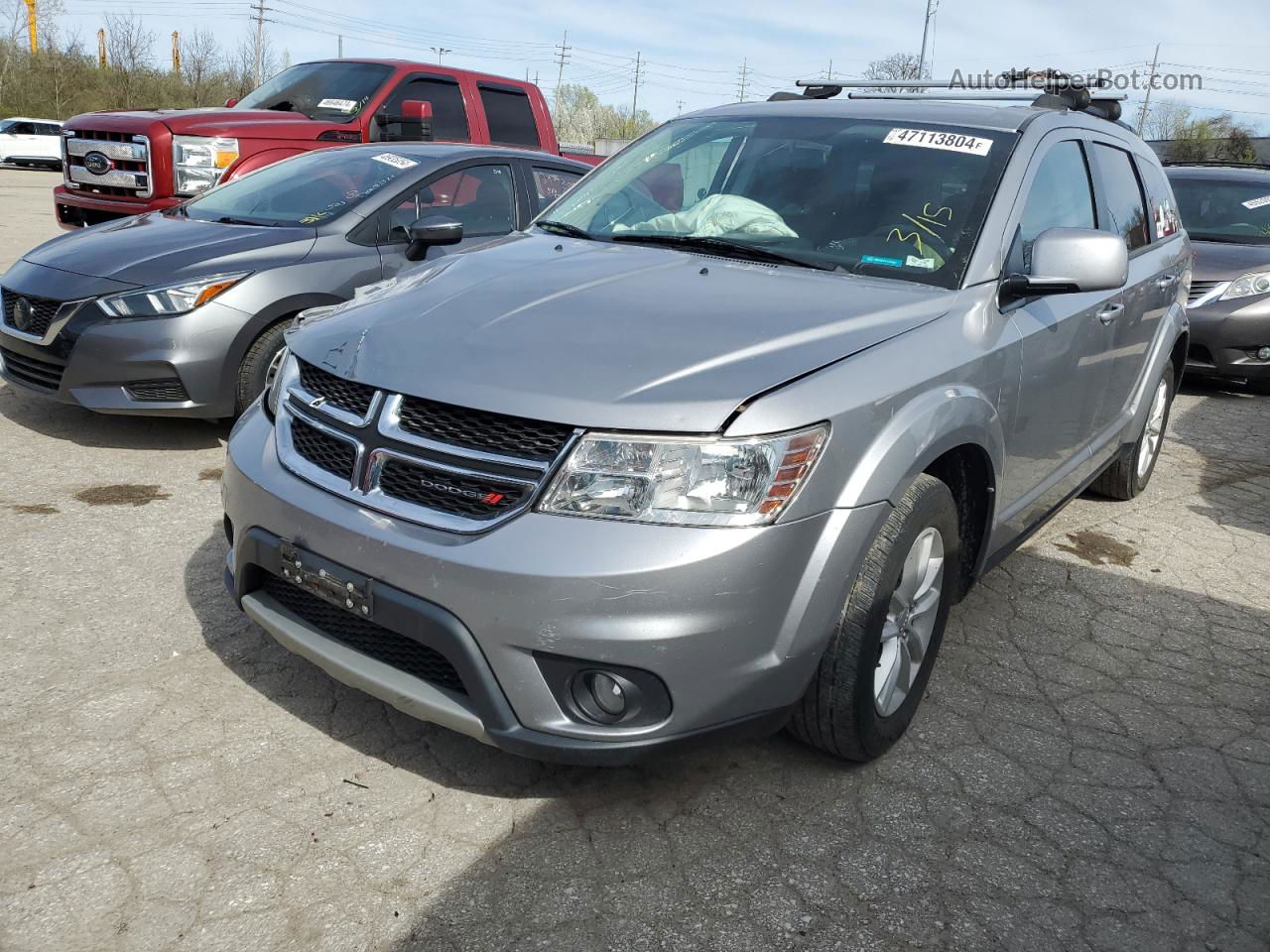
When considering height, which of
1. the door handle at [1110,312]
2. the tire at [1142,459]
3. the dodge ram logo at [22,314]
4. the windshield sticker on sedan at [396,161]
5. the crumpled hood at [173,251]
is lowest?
the tire at [1142,459]

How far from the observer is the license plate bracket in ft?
8.09

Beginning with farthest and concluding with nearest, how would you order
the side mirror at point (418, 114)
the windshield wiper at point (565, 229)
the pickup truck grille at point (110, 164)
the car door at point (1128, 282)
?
the side mirror at point (418, 114) → the pickup truck grille at point (110, 164) → the car door at point (1128, 282) → the windshield wiper at point (565, 229)

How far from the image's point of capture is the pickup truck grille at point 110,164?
8.10 meters

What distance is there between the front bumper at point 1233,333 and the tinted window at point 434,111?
20.0 ft

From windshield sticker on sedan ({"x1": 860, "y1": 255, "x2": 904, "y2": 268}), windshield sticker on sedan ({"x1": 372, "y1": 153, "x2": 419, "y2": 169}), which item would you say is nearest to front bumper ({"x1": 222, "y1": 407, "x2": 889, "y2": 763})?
windshield sticker on sedan ({"x1": 860, "y1": 255, "x2": 904, "y2": 268})

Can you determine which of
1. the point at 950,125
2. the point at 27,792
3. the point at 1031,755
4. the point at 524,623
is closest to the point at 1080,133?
the point at 950,125

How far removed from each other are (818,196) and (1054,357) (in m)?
0.90

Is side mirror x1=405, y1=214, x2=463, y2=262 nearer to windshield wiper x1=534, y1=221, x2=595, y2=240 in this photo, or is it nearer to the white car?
windshield wiper x1=534, y1=221, x2=595, y2=240

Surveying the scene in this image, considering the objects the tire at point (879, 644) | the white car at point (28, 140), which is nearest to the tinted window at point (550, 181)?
the tire at point (879, 644)

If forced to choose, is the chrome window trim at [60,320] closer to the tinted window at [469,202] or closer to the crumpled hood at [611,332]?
the tinted window at [469,202]

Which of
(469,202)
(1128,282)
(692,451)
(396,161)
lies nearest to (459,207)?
(469,202)

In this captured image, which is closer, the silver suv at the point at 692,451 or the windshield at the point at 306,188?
the silver suv at the point at 692,451

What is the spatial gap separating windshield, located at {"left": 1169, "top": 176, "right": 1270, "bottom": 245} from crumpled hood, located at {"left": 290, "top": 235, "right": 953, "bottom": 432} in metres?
7.77

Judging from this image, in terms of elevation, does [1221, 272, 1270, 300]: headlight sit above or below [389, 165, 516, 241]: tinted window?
below
